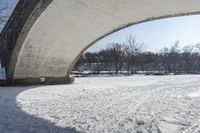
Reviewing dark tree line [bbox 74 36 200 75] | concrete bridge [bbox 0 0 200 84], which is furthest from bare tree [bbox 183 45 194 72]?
concrete bridge [bbox 0 0 200 84]

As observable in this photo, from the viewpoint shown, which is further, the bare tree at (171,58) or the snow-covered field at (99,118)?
the bare tree at (171,58)

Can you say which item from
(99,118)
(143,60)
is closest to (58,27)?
(99,118)

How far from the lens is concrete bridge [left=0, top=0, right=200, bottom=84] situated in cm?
1099

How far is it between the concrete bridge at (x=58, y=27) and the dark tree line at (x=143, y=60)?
3008 cm

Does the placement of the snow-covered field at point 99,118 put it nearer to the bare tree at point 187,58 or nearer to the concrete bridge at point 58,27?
the concrete bridge at point 58,27

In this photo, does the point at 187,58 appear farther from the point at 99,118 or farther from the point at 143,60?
the point at 99,118

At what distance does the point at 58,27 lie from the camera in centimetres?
1352

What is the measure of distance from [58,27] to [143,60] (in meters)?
44.1

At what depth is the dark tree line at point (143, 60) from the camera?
48.6 m

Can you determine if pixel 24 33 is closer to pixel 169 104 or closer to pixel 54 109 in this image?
pixel 54 109

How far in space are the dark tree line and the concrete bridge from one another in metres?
30.1

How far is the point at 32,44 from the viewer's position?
13.7m

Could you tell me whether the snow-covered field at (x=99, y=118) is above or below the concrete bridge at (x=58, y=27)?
below

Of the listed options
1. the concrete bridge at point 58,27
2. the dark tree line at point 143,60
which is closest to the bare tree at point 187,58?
the dark tree line at point 143,60
